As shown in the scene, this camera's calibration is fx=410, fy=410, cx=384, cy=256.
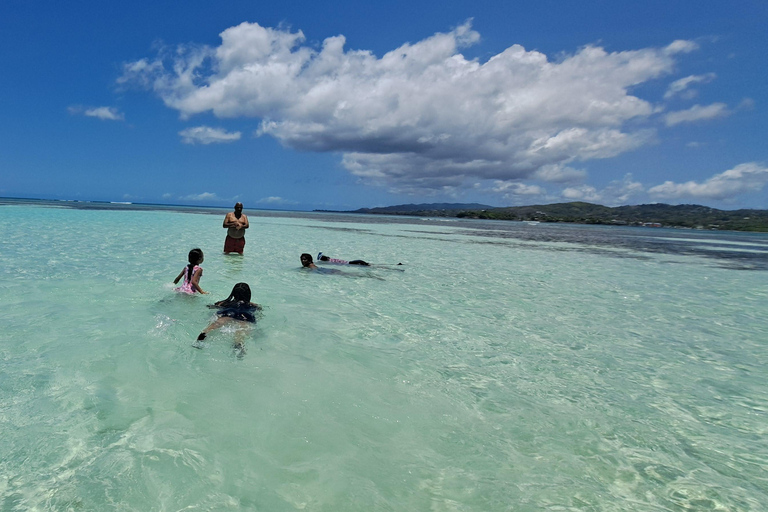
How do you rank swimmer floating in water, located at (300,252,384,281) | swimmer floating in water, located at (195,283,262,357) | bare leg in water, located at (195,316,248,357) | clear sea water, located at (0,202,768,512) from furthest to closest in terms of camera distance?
swimmer floating in water, located at (300,252,384,281)
swimmer floating in water, located at (195,283,262,357)
bare leg in water, located at (195,316,248,357)
clear sea water, located at (0,202,768,512)

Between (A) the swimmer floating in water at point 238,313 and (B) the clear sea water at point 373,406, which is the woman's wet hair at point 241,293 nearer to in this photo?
(A) the swimmer floating in water at point 238,313

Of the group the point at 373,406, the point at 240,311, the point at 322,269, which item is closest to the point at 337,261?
the point at 322,269

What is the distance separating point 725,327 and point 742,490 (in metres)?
6.97

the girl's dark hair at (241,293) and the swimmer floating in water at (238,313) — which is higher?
the girl's dark hair at (241,293)

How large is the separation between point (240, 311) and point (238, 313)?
0.35 feet

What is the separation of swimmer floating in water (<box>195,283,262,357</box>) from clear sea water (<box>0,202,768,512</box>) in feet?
0.80

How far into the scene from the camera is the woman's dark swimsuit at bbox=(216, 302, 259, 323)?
708 centimetres

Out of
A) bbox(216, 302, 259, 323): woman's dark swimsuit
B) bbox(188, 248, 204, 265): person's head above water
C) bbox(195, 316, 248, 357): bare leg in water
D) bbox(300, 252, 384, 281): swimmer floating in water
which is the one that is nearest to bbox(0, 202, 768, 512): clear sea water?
bbox(195, 316, 248, 357): bare leg in water

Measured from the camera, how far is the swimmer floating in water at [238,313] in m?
6.59

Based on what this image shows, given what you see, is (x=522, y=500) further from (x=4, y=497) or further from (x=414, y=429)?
(x=4, y=497)

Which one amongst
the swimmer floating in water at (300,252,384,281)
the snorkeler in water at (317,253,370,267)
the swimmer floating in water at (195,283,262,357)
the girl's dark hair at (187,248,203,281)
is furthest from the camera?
the snorkeler in water at (317,253,370,267)

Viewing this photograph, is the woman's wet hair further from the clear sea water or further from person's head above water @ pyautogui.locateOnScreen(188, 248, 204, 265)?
person's head above water @ pyautogui.locateOnScreen(188, 248, 204, 265)

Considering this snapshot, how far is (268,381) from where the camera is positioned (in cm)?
515

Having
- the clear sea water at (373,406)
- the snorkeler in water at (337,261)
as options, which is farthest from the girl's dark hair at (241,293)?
the snorkeler in water at (337,261)
